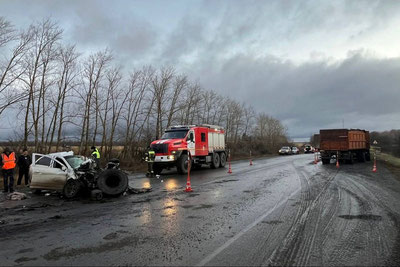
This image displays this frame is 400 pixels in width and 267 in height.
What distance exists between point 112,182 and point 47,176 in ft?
8.05

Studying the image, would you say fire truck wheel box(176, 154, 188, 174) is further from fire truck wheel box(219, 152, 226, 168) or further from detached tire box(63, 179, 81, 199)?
detached tire box(63, 179, 81, 199)

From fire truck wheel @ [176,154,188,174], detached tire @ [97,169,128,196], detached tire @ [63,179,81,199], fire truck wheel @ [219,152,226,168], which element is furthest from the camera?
fire truck wheel @ [219,152,226,168]

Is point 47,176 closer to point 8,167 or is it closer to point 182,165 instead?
point 8,167

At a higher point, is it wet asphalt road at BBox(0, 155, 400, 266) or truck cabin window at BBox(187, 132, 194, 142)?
truck cabin window at BBox(187, 132, 194, 142)

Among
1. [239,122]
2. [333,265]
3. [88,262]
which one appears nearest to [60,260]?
[88,262]

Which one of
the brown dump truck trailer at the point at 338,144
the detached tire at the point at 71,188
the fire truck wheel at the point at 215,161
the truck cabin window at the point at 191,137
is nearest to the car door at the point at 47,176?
the detached tire at the point at 71,188

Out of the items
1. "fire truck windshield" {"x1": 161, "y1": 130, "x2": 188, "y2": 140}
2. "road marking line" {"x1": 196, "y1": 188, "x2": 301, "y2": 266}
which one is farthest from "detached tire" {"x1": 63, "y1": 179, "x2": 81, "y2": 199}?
"fire truck windshield" {"x1": 161, "y1": 130, "x2": 188, "y2": 140}

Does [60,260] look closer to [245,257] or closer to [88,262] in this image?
[88,262]

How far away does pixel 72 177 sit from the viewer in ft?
36.1

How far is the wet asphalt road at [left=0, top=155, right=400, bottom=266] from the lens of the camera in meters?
4.75

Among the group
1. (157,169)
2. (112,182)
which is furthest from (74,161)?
(157,169)

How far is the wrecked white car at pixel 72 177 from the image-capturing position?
1065 centimetres

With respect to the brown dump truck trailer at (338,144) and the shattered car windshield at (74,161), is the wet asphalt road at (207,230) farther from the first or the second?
the brown dump truck trailer at (338,144)

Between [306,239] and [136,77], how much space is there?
26069mm
